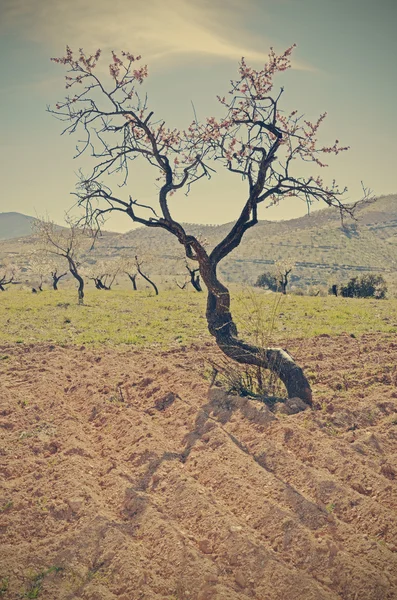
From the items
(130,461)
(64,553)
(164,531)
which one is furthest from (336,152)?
(64,553)

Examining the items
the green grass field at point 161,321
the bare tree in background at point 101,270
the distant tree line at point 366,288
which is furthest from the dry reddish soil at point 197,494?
the bare tree in background at point 101,270

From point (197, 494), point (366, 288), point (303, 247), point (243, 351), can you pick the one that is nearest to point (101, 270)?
point (366, 288)

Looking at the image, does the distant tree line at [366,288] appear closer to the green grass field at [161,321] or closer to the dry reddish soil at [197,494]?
the green grass field at [161,321]

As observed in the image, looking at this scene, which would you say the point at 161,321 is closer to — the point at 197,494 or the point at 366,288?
the point at 197,494

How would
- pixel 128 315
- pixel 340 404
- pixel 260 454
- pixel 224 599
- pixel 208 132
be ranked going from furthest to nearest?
pixel 128 315
pixel 208 132
pixel 340 404
pixel 260 454
pixel 224 599

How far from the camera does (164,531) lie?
546 centimetres

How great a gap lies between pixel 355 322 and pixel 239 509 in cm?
1494

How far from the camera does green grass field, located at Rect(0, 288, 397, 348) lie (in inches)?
659

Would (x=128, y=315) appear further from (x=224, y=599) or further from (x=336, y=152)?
(x=224, y=599)

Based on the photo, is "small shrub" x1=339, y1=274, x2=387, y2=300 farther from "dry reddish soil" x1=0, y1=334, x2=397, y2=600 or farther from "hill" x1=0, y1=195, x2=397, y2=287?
"hill" x1=0, y1=195, x2=397, y2=287

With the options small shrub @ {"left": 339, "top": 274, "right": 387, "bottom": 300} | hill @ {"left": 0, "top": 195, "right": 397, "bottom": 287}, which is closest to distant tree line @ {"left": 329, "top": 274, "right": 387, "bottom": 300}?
small shrub @ {"left": 339, "top": 274, "right": 387, "bottom": 300}

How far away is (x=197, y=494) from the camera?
6129mm

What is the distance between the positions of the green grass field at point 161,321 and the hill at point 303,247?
50.9 m

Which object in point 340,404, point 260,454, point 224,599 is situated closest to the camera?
point 224,599
